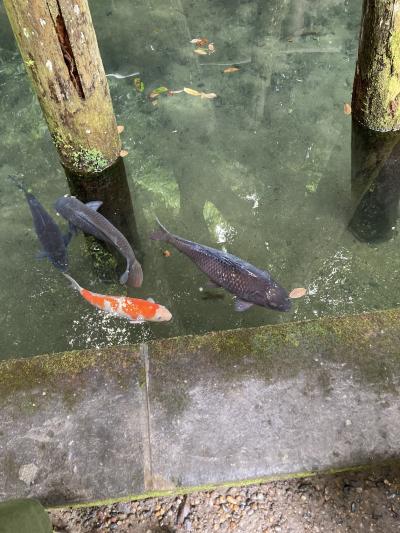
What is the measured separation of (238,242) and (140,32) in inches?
162

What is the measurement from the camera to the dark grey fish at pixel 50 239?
13.1ft

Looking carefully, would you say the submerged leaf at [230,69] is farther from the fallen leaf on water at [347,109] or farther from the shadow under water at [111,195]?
the shadow under water at [111,195]

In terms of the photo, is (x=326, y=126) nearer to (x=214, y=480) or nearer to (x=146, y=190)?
(x=146, y=190)

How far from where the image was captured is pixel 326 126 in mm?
5289

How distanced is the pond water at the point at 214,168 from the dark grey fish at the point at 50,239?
12 centimetres

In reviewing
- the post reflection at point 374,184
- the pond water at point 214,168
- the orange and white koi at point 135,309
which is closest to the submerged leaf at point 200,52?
the pond water at point 214,168

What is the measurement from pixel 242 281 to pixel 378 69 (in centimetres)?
259

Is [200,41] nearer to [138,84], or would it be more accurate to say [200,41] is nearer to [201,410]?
[138,84]

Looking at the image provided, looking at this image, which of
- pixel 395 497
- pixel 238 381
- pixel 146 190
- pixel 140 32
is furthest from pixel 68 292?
pixel 140 32

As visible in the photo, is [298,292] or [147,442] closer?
[147,442]

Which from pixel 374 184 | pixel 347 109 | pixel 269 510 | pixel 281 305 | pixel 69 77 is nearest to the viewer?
pixel 269 510

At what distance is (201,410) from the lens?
101 inches

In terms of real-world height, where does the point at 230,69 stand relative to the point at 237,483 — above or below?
above

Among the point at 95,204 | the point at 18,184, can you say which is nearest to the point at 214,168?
the point at 95,204
